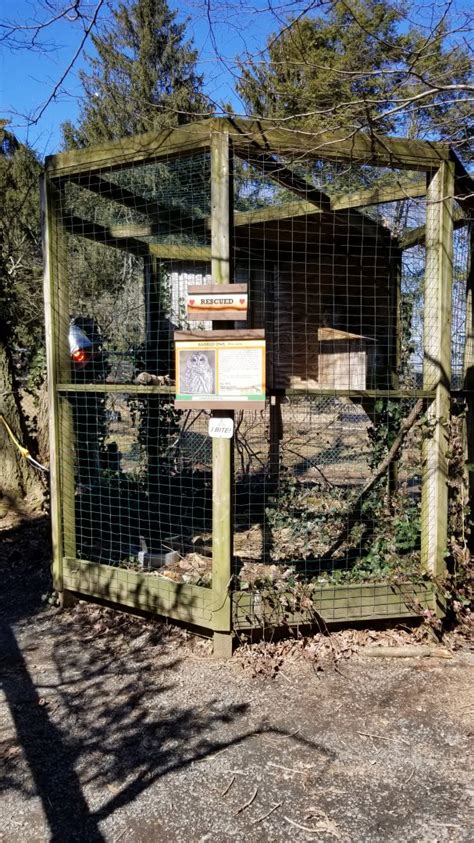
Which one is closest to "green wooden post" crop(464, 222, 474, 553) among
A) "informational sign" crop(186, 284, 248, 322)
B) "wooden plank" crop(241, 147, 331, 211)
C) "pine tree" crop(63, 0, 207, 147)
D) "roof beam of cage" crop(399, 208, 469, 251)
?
"roof beam of cage" crop(399, 208, 469, 251)

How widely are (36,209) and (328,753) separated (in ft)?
57.1

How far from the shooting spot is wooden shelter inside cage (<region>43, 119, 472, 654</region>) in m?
3.45

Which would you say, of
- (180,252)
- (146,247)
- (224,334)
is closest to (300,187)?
(224,334)

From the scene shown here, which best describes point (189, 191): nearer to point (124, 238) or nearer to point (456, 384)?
point (124, 238)

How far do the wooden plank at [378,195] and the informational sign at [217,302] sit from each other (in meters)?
1.59

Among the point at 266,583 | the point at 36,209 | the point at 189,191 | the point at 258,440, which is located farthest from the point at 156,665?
the point at 36,209

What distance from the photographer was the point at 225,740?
269 centimetres

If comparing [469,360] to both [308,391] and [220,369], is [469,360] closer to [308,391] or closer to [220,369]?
[308,391]

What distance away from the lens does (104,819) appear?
218 cm

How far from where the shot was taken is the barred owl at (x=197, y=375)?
3354mm

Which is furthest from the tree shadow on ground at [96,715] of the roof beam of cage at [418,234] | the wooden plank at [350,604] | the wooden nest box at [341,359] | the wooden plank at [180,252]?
the roof beam of cage at [418,234]

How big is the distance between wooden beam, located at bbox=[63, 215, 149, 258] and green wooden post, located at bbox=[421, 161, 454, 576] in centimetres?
253

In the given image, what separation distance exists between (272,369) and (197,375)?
45.4 inches

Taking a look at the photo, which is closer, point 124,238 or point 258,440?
point 124,238
